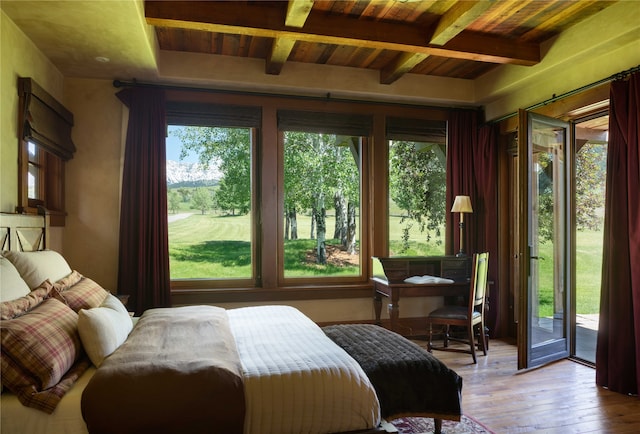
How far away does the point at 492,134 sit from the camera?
4.73 m

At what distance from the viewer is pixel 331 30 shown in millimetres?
3328

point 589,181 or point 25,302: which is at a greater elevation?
point 589,181

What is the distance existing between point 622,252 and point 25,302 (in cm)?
378

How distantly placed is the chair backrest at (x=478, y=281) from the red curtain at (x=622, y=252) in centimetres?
95

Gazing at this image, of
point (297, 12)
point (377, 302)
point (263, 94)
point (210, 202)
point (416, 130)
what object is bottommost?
point (377, 302)

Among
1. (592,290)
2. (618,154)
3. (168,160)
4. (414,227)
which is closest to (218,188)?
(168,160)

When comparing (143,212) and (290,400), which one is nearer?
(290,400)

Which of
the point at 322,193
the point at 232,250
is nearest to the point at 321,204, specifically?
the point at 322,193

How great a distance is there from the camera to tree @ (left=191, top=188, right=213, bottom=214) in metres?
4.32

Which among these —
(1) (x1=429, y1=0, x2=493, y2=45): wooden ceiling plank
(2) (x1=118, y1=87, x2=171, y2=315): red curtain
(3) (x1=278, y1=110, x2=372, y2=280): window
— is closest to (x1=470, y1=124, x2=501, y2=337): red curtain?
(3) (x1=278, y1=110, x2=372, y2=280): window

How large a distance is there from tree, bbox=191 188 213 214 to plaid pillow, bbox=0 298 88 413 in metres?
2.52

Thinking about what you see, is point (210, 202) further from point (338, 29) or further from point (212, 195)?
point (338, 29)

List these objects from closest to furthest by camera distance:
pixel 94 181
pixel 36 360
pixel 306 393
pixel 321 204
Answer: pixel 36 360 < pixel 306 393 < pixel 94 181 < pixel 321 204

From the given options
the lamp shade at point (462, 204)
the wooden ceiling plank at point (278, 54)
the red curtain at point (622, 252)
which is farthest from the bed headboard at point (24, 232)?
the red curtain at point (622, 252)
